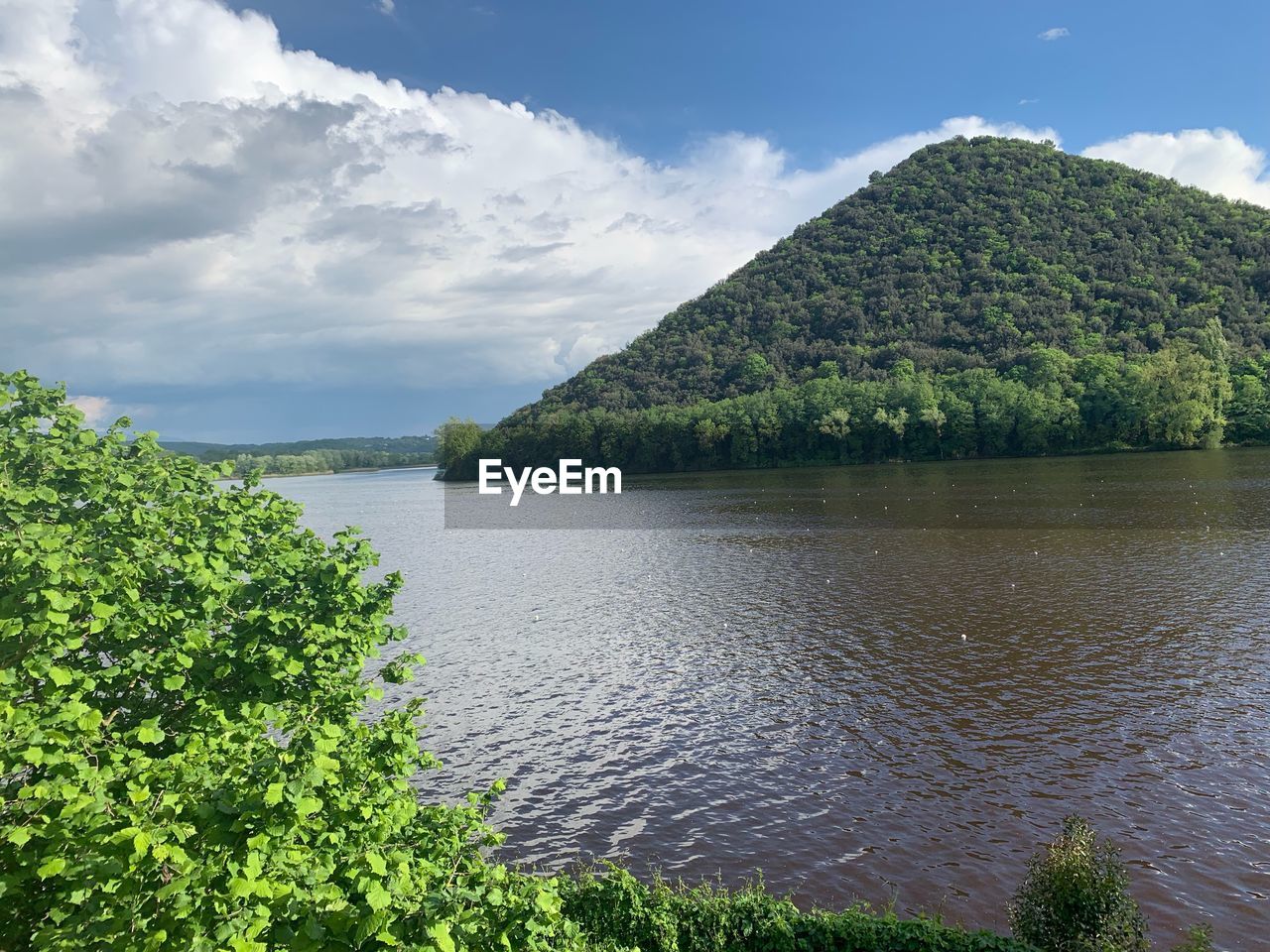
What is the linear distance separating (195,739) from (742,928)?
8.13 m

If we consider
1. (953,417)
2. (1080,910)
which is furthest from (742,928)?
(953,417)

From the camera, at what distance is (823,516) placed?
6731cm

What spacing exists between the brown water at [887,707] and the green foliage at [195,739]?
8403 millimetres

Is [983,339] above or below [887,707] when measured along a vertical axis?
above

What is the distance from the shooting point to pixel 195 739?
8.77 metres

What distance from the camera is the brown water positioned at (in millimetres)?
15883

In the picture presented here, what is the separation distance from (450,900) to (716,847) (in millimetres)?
11525

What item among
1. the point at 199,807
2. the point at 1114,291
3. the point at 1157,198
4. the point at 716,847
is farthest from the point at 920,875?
the point at 1157,198

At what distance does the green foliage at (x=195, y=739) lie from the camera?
625 centimetres

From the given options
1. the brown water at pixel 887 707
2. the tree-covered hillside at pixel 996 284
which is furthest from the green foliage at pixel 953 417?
the brown water at pixel 887 707

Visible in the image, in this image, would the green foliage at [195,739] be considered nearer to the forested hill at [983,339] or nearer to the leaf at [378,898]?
the leaf at [378,898]

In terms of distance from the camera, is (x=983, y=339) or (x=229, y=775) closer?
(x=229, y=775)

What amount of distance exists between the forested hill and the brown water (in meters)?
76.8

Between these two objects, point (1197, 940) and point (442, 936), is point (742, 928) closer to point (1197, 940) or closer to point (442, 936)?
point (1197, 940)
